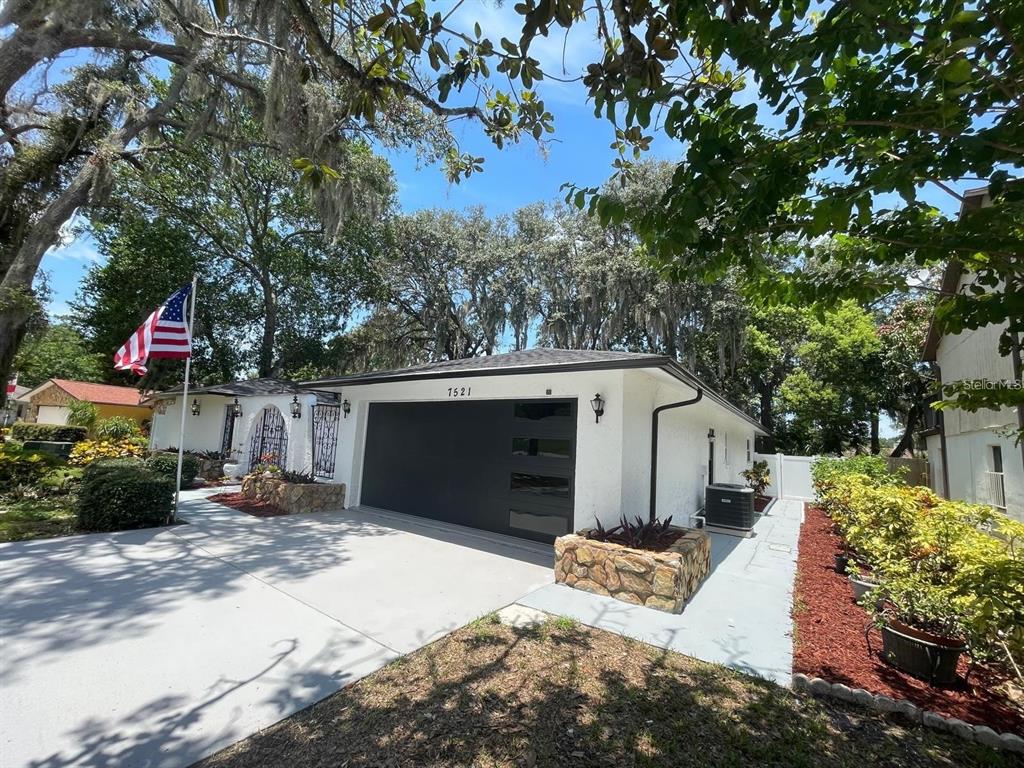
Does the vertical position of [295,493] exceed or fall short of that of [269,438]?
it falls short

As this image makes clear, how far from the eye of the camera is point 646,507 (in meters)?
7.16

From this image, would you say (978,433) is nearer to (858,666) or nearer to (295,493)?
(858,666)

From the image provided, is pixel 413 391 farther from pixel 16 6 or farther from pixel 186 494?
pixel 16 6

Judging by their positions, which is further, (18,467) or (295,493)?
(18,467)

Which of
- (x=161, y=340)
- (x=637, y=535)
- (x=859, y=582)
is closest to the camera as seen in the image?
(x=859, y=582)

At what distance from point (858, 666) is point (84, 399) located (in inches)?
1453

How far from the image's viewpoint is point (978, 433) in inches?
316

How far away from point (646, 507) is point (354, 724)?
5.43 metres

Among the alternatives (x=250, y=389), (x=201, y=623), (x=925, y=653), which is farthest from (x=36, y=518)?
(x=925, y=653)

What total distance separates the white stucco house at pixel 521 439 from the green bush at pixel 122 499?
3.24m

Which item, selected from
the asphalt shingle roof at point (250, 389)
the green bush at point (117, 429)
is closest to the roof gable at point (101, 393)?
the green bush at point (117, 429)

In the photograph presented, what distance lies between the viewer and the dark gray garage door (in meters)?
7.06

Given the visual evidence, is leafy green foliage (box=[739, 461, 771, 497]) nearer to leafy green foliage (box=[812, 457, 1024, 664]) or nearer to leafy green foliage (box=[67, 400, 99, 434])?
leafy green foliage (box=[812, 457, 1024, 664])

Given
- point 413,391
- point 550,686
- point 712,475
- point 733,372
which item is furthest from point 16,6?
point 733,372
